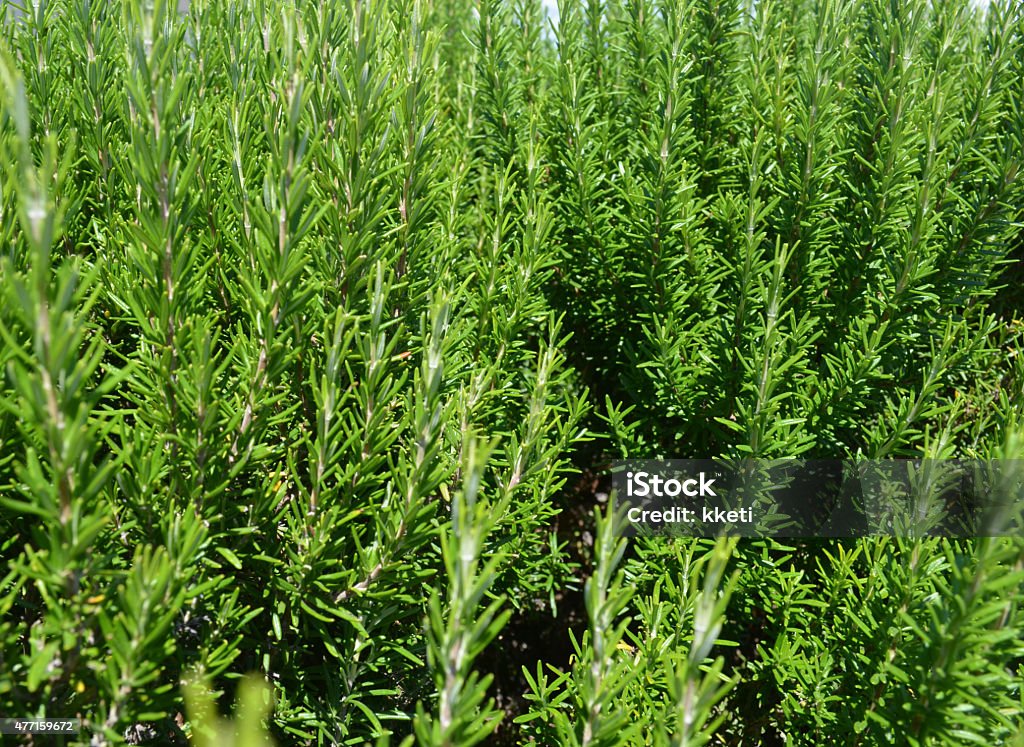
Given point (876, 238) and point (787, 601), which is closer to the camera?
point (787, 601)

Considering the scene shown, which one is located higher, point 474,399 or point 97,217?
point 97,217

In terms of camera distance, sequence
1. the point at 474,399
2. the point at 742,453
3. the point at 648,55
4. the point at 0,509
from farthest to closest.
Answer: the point at 648,55
the point at 742,453
the point at 474,399
the point at 0,509

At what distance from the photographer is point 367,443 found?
1.53 metres

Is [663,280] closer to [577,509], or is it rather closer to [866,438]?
[866,438]

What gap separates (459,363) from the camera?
6.12 feet

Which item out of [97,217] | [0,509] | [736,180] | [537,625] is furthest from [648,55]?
[0,509]

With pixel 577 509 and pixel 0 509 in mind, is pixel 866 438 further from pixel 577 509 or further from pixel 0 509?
pixel 0 509

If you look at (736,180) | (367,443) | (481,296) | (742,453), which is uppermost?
(736,180)

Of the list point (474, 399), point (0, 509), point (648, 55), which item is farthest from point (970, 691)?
point (648, 55)

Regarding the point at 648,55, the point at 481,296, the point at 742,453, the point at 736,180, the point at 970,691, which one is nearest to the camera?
the point at 970,691

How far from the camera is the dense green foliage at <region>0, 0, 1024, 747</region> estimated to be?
48.4 inches

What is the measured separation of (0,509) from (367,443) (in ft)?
2.42

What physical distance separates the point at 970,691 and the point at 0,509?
1862 mm

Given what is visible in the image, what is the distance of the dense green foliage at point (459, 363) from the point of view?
1.23 m
